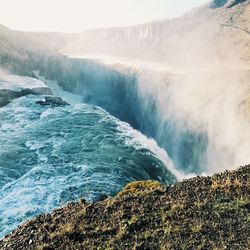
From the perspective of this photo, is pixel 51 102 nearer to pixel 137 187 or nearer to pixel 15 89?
pixel 15 89

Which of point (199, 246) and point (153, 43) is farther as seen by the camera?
point (153, 43)

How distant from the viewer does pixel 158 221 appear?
1450 cm

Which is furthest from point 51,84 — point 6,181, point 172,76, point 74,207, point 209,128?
point 74,207

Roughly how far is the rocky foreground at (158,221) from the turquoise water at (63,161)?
10462 millimetres

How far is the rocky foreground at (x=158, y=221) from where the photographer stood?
44.0ft

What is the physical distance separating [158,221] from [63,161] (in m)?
23.1

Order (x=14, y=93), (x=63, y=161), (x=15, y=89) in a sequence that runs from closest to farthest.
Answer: (x=63, y=161)
(x=14, y=93)
(x=15, y=89)

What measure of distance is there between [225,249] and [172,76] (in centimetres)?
5312

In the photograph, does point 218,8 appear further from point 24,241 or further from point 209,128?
point 24,241

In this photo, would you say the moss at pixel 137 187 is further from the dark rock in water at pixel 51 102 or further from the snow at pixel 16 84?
the snow at pixel 16 84

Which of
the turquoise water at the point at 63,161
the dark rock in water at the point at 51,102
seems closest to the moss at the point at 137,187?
the turquoise water at the point at 63,161

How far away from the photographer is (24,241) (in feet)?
47.6

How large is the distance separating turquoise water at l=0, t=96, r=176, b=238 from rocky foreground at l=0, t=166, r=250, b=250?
1046 centimetres

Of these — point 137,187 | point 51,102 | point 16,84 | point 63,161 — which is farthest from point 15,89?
point 137,187
